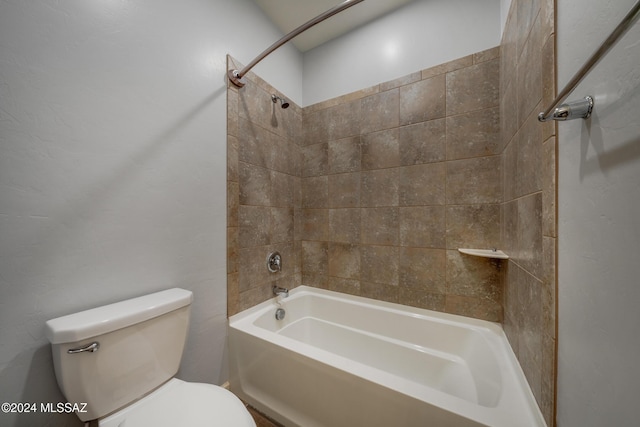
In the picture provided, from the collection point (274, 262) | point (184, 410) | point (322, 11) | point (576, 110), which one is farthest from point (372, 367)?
point (322, 11)

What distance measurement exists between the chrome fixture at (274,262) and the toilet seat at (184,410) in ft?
2.61

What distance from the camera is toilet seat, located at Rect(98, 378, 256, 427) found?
2.46 feet

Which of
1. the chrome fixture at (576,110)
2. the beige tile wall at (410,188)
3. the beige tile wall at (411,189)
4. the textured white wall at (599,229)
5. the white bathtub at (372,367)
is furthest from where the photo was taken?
the beige tile wall at (411,189)

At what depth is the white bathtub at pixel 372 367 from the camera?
0.81 meters

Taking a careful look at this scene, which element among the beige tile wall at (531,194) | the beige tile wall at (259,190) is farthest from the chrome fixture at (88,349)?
the beige tile wall at (531,194)

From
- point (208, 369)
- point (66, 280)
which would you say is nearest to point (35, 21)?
point (66, 280)

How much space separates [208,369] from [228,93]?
1628 mm

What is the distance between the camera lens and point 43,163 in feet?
2.42

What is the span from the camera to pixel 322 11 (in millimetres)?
1592

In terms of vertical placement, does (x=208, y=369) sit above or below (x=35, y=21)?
below

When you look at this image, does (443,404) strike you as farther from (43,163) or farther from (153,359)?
(43,163)

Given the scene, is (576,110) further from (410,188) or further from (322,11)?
(322,11)

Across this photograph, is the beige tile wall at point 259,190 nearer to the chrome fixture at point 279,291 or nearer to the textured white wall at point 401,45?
the chrome fixture at point 279,291

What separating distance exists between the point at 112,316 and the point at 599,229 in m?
1.43
